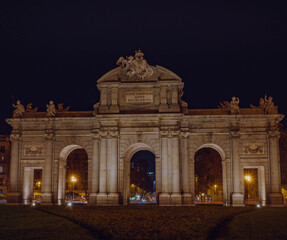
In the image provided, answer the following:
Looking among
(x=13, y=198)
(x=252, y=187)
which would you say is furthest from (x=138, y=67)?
(x=252, y=187)

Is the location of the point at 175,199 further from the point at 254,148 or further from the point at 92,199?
the point at 254,148

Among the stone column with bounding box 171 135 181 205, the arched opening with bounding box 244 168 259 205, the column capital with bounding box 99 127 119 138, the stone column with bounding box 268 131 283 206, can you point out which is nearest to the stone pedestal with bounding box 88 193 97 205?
the column capital with bounding box 99 127 119 138

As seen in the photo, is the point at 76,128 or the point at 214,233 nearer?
the point at 214,233

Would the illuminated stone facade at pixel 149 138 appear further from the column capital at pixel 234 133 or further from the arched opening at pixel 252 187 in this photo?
the arched opening at pixel 252 187

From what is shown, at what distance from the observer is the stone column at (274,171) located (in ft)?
129

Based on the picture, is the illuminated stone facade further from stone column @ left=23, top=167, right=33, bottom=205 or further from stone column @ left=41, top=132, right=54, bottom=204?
stone column @ left=23, top=167, right=33, bottom=205

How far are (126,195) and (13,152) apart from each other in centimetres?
1290

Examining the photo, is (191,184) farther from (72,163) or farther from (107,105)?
(72,163)

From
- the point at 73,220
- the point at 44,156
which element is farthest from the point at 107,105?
the point at 73,220

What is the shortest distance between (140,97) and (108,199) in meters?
10.8

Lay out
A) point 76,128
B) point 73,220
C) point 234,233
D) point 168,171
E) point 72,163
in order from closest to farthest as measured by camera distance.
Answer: point 234,233 → point 73,220 → point 168,171 → point 76,128 → point 72,163

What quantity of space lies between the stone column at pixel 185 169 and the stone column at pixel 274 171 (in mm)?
8167

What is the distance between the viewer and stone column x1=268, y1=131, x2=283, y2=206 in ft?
129

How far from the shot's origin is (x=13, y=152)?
42.6 meters
